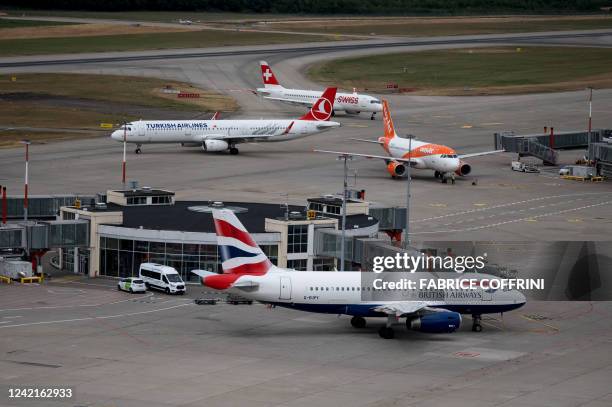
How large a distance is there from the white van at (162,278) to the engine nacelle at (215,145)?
6637 centimetres

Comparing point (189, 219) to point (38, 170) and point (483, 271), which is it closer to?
point (483, 271)

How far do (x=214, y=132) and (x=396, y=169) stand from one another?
26614 mm

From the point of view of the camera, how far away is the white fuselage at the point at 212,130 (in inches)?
6255

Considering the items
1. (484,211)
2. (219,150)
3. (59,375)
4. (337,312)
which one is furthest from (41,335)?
(219,150)

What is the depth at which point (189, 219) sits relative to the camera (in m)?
103

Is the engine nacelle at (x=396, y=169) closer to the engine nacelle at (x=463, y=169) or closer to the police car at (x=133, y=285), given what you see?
the engine nacelle at (x=463, y=169)

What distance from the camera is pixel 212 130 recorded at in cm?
16162

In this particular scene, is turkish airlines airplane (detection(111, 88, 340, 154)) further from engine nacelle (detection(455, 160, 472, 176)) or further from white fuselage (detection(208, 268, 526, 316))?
white fuselage (detection(208, 268, 526, 316))

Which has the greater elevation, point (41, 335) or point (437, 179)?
point (437, 179)

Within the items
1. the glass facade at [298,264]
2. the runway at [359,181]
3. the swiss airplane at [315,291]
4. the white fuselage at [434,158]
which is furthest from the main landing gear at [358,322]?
the white fuselage at [434,158]

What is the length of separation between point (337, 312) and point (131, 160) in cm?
7841

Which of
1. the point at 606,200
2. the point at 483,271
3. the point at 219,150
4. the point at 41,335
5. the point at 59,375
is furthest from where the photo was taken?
the point at 219,150

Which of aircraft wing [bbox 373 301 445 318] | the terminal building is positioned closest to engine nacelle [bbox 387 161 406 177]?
the terminal building

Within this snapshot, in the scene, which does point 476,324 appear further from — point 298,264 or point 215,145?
point 215,145
